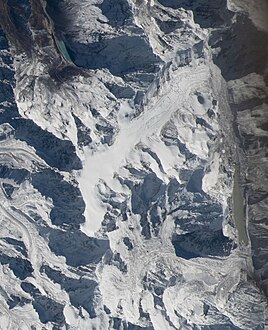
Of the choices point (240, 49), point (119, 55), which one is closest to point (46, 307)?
point (119, 55)

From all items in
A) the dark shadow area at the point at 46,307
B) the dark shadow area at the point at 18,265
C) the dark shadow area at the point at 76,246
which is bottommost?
the dark shadow area at the point at 46,307

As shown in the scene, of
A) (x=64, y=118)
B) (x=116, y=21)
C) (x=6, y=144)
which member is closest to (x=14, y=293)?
(x=6, y=144)

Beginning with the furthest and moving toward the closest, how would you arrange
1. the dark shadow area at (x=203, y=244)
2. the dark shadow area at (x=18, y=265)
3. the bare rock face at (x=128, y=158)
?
the dark shadow area at (x=203, y=244) < the dark shadow area at (x=18, y=265) < the bare rock face at (x=128, y=158)

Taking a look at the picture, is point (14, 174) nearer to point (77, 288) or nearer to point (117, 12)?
point (77, 288)

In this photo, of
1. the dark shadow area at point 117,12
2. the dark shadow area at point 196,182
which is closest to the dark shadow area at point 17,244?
the dark shadow area at point 196,182

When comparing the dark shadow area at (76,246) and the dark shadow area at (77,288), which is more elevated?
→ the dark shadow area at (76,246)

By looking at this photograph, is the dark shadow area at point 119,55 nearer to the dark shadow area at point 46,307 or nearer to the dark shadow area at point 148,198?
the dark shadow area at point 148,198
